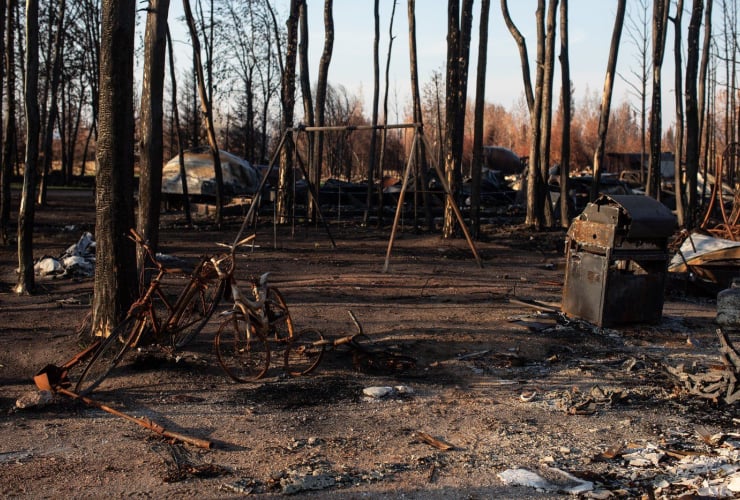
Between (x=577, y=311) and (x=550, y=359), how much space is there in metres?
1.89

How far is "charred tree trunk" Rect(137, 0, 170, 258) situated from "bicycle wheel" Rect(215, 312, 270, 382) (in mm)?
1870

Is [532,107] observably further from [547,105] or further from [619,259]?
[619,259]

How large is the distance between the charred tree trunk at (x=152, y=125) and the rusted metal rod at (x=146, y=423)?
2.94 metres

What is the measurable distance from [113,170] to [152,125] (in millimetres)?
1399

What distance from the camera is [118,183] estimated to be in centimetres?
741

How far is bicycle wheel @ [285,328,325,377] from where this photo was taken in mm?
6922

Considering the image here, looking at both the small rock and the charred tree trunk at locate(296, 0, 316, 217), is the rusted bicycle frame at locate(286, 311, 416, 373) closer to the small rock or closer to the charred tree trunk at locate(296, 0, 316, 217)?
the small rock

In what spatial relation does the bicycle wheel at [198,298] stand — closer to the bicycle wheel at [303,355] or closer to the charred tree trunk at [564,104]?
the bicycle wheel at [303,355]

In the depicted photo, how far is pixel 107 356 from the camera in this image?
23.3 feet

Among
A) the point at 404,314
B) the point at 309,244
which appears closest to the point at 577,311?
the point at 404,314

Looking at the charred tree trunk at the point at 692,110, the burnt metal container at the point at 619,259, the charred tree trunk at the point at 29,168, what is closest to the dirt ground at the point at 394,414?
the burnt metal container at the point at 619,259

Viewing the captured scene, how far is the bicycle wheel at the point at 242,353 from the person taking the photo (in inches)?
258

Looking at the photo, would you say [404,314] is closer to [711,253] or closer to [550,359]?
[550,359]

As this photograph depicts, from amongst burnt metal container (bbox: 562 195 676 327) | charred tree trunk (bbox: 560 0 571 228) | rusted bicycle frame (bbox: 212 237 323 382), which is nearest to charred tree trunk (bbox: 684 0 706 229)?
charred tree trunk (bbox: 560 0 571 228)
